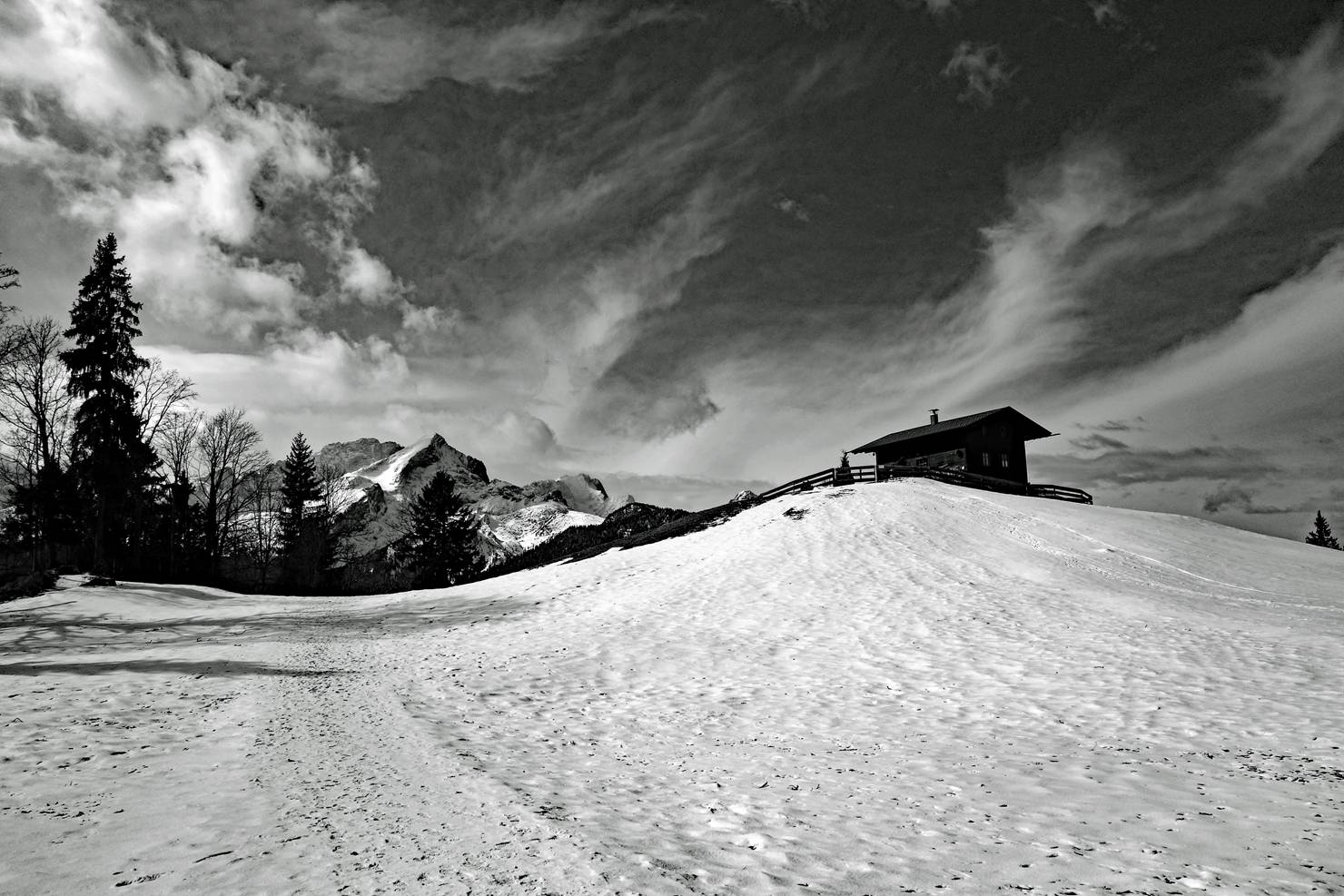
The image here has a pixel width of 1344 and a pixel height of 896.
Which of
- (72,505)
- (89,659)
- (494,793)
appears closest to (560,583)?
(89,659)

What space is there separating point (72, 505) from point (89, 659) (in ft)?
91.9

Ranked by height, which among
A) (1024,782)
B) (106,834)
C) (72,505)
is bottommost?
(1024,782)

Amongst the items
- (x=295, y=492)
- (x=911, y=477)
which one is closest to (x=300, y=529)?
(x=295, y=492)

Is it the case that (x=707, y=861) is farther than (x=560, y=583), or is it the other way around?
(x=560, y=583)

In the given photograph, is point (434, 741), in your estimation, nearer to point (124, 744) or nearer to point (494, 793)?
point (494, 793)

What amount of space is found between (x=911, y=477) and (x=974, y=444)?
29.2 ft

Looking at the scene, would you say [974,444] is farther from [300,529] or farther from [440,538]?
[300,529]

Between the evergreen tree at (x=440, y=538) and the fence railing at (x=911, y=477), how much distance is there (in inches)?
1042

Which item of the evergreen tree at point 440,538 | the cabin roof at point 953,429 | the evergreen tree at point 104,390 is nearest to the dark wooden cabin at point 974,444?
the cabin roof at point 953,429

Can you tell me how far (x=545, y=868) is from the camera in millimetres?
4922

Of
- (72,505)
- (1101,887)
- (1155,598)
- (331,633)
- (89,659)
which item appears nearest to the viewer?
(1101,887)

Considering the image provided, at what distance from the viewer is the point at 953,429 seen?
45.2 metres

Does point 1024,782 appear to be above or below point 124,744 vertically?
below

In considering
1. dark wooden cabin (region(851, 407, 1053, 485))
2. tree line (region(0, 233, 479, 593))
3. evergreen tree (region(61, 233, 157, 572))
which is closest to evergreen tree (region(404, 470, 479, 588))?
tree line (region(0, 233, 479, 593))
